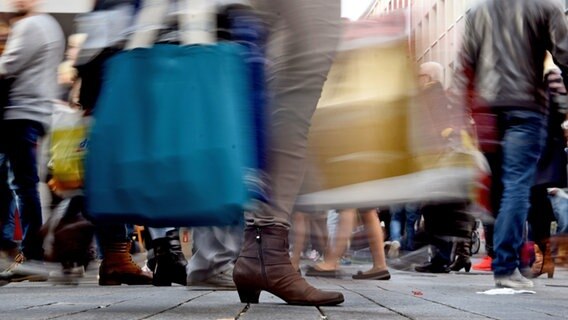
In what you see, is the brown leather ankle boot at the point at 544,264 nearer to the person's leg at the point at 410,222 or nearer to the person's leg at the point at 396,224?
the person's leg at the point at 410,222

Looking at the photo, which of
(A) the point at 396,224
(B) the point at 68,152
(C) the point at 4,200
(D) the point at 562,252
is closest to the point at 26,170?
(C) the point at 4,200

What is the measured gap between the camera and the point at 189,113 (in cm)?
287

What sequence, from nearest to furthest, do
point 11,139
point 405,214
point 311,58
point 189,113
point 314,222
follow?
point 189,113 → point 311,58 → point 11,139 → point 314,222 → point 405,214

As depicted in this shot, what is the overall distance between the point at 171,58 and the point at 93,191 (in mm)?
428

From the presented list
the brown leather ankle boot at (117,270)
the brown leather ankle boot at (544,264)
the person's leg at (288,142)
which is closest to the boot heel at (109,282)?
the brown leather ankle boot at (117,270)

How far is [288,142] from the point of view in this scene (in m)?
3.26

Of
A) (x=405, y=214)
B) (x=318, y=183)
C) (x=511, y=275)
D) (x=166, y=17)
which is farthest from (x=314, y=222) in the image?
(x=405, y=214)

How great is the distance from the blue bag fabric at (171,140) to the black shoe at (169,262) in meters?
2.12

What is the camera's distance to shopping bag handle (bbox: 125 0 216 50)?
2.98 m

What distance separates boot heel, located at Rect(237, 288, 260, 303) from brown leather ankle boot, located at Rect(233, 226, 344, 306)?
0.04 metres

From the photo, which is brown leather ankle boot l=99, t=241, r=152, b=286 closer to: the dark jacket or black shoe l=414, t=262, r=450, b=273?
the dark jacket

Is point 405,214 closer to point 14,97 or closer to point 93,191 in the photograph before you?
point 14,97

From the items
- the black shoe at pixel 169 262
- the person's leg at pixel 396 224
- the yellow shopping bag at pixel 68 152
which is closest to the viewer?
the yellow shopping bag at pixel 68 152

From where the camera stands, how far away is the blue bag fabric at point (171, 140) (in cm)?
284
